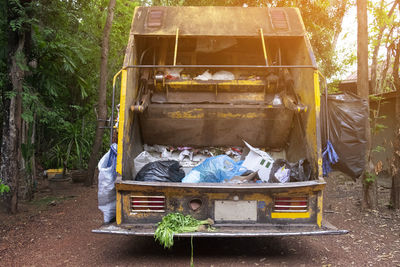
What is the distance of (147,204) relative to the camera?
3.46 metres

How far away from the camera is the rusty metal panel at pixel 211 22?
14.1 ft

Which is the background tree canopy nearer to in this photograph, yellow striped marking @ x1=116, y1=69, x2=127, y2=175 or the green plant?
yellow striped marking @ x1=116, y1=69, x2=127, y2=175

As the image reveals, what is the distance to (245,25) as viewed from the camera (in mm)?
4371

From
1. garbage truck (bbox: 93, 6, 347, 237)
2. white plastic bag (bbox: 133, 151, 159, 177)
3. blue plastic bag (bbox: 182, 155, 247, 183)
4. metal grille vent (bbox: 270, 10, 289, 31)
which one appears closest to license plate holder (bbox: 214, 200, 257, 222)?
garbage truck (bbox: 93, 6, 347, 237)

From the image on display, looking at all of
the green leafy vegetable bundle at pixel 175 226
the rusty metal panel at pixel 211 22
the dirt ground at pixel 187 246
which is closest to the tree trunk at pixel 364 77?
the dirt ground at pixel 187 246

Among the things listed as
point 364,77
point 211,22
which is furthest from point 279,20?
point 364,77

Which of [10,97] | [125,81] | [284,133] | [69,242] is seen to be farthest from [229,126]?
[10,97]

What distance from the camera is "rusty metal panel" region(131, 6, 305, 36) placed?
4.30 m

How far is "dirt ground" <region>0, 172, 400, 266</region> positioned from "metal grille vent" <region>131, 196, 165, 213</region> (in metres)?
0.52

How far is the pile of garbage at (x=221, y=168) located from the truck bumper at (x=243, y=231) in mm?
544

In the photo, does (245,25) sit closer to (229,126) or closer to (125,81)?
(229,126)

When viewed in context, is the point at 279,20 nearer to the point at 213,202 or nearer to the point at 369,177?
the point at 213,202

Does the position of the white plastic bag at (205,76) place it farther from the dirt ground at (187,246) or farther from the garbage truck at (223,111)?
the dirt ground at (187,246)

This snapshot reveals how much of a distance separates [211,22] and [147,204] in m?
2.31
